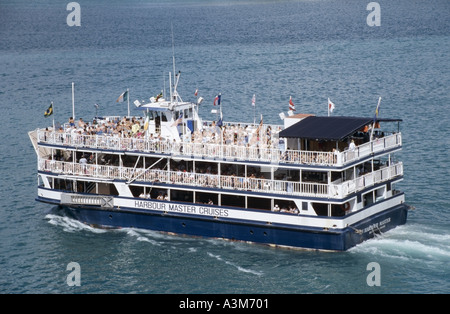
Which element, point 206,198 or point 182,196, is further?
point 182,196

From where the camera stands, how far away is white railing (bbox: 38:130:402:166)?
49.9 m

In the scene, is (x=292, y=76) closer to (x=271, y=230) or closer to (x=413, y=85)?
(x=413, y=85)

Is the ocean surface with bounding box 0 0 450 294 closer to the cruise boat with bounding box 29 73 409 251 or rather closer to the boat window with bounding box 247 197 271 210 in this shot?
the cruise boat with bounding box 29 73 409 251

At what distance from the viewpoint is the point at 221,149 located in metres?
52.8

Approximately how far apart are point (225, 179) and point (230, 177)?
385mm

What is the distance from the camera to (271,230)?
5119 cm

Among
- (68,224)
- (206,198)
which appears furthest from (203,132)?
(68,224)

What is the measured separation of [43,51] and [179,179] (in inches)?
3610

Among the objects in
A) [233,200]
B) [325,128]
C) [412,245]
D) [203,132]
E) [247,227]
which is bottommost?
[412,245]

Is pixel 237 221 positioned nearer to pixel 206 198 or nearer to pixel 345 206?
pixel 206 198

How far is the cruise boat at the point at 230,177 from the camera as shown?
5016 centimetres

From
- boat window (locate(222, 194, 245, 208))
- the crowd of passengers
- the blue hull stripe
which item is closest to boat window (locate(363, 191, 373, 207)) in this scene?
the blue hull stripe

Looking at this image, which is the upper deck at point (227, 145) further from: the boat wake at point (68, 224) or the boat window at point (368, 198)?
the boat wake at point (68, 224)

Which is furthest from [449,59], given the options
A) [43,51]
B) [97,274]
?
[97,274]
